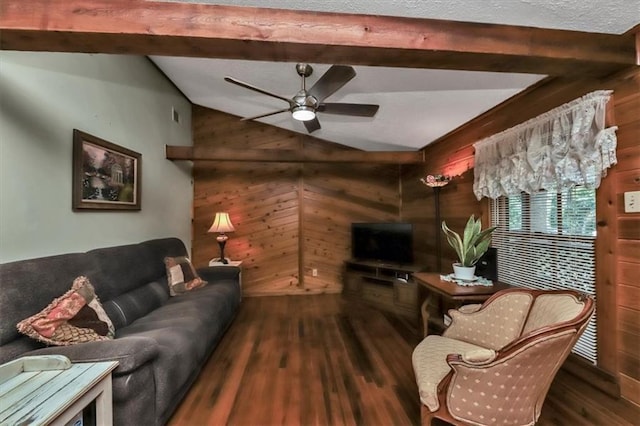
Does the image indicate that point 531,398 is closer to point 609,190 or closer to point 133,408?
point 609,190

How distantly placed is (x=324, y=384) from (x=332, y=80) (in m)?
2.45

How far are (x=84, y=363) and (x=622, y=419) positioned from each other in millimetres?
3167

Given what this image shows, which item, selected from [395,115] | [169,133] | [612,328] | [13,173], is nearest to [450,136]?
[395,115]

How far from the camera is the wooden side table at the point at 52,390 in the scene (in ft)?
3.72

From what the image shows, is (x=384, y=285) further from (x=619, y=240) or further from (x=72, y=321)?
(x=72, y=321)

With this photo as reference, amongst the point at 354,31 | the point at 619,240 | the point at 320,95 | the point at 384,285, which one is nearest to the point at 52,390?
the point at 354,31

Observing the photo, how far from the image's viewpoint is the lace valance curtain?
6.13 feet

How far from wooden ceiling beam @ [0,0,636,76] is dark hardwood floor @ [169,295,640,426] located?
2.26 metres

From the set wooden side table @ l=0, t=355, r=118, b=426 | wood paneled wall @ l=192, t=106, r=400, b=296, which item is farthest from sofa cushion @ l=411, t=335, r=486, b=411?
wood paneled wall @ l=192, t=106, r=400, b=296

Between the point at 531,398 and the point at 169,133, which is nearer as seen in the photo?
the point at 531,398

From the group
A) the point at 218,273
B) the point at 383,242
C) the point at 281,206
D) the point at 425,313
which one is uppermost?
the point at 281,206

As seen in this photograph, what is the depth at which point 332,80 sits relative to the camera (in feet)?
7.57

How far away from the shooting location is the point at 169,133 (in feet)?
13.4

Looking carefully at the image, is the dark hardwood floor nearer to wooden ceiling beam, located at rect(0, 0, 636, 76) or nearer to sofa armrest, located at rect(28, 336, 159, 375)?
sofa armrest, located at rect(28, 336, 159, 375)
